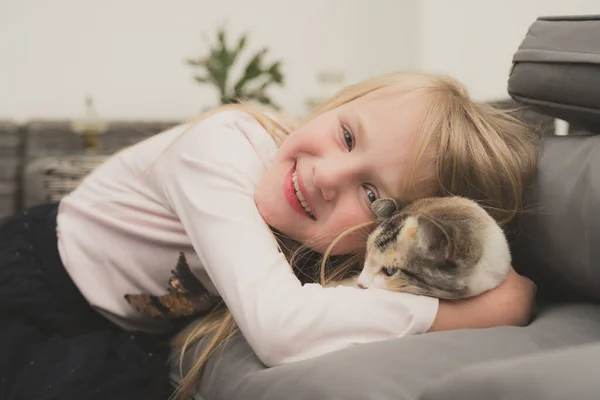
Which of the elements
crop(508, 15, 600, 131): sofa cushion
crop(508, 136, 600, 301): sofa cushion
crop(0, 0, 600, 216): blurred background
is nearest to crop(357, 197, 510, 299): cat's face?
crop(508, 136, 600, 301): sofa cushion

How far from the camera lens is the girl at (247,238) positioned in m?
0.76

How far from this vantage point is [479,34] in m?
2.73

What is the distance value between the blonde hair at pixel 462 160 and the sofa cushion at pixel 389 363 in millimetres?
137

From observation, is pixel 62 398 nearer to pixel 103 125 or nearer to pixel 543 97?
pixel 543 97

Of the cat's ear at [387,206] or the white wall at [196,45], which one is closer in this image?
the cat's ear at [387,206]

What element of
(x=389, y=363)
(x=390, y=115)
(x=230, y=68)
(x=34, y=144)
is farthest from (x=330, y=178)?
(x=34, y=144)

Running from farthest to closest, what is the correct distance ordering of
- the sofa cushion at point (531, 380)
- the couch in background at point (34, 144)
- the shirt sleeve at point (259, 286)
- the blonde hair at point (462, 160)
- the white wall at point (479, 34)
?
the couch in background at point (34, 144) < the white wall at point (479, 34) < the blonde hair at point (462, 160) < the shirt sleeve at point (259, 286) < the sofa cushion at point (531, 380)

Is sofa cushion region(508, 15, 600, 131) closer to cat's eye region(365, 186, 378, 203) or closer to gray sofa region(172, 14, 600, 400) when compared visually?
gray sofa region(172, 14, 600, 400)

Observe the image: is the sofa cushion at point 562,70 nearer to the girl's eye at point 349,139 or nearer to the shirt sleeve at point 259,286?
the girl's eye at point 349,139

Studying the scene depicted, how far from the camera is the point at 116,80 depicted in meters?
3.13

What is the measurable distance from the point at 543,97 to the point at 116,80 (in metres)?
2.62

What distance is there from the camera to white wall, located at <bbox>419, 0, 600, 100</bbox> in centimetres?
229

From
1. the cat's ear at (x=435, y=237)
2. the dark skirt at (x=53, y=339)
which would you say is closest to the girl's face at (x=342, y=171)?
the cat's ear at (x=435, y=237)

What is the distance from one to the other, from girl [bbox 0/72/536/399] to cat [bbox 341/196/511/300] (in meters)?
0.03
